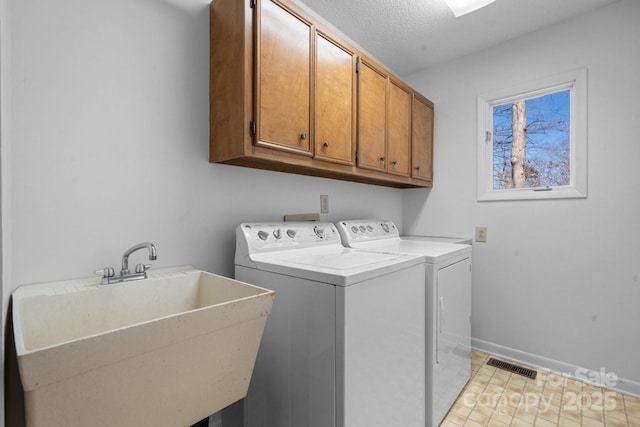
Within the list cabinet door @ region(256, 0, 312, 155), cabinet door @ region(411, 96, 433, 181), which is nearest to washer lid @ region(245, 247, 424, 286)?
cabinet door @ region(256, 0, 312, 155)

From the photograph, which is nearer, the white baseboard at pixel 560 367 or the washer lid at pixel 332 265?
the washer lid at pixel 332 265

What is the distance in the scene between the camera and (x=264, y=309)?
3.11 ft

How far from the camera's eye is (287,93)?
4.62 ft

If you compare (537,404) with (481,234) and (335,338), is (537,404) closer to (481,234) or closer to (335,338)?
(481,234)

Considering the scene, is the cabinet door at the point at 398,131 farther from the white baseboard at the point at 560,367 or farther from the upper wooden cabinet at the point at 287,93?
the white baseboard at the point at 560,367

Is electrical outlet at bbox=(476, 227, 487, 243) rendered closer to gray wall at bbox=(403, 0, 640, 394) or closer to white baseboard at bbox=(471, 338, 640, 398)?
gray wall at bbox=(403, 0, 640, 394)

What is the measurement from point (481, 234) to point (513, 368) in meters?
1.00

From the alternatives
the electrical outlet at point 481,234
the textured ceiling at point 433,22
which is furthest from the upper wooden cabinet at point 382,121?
the electrical outlet at point 481,234

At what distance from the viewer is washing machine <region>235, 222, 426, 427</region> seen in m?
1.06

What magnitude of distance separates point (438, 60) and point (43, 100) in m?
2.71

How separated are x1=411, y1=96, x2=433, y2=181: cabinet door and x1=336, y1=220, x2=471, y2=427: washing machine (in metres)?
0.76

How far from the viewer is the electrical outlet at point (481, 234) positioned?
2430mm

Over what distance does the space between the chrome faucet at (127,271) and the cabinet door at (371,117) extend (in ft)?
4.01

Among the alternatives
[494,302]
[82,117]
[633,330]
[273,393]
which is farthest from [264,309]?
[633,330]
